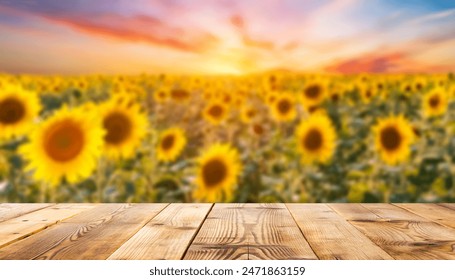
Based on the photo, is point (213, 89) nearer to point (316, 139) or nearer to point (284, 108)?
point (284, 108)

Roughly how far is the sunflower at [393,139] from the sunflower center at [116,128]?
1.04 m

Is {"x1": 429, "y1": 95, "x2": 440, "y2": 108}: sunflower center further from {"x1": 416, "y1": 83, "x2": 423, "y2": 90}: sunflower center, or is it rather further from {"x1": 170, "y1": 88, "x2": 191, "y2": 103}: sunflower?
{"x1": 170, "y1": 88, "x2": 191, "y2": 103}: sunflower

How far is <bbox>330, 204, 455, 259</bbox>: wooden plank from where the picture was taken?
62.2 inches

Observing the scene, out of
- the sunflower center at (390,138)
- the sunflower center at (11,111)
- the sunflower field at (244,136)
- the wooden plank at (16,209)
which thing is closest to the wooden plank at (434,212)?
the sunflower field at (244,136)

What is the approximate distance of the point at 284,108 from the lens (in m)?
2.69

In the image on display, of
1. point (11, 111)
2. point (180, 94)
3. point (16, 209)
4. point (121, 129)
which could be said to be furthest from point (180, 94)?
point (16, 209)

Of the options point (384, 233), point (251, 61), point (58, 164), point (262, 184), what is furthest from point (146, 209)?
point (384, 233)

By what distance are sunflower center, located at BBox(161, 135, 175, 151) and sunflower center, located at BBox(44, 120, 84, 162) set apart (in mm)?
389

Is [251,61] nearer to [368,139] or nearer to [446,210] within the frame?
[368,139]

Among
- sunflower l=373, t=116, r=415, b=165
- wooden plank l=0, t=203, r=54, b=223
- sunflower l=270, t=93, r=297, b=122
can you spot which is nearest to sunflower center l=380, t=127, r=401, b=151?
sunflower l=373, t=116, r=415, b=165

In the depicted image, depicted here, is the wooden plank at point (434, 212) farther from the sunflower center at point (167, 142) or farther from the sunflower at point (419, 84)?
the sunflower center at point (167, 142)

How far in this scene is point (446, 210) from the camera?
2344mm

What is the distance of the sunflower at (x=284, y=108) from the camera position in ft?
8.80

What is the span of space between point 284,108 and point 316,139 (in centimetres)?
19
